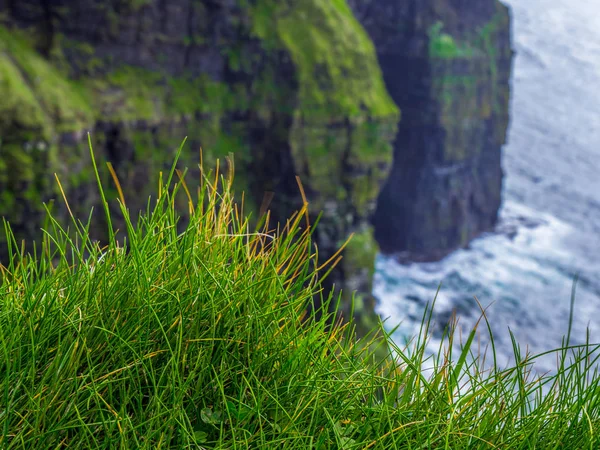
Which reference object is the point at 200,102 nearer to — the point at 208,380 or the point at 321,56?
the point at 321,56

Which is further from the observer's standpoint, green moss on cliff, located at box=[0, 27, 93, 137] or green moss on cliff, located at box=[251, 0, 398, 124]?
green moss on cliff, located at box=[251, 0, 398, 124]

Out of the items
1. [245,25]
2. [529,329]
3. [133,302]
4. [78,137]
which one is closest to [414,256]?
[529,329]

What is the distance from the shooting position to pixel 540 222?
177 feet

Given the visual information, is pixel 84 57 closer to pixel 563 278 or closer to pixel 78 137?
pixel 78 137

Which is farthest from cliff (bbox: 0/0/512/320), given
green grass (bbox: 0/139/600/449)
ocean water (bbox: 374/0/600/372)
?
green grass (bbox: 0/139/600/449)

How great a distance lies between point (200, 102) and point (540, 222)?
4079cm

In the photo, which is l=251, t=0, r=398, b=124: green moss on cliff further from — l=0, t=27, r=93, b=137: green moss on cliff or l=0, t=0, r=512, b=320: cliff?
l=0, t=27, r=93, b=137: green moss on cliff

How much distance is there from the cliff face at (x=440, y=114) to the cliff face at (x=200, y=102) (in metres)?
16.5

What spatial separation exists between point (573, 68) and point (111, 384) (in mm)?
83830

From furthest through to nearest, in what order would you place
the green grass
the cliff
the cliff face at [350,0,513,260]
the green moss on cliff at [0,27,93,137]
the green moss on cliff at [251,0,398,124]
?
1. the cliff face at [350,0,513,260]
2. the green moss on cliff at [251,0,398,124]
3. the cliff
4. the green moss on cliff at [0,27,93,137]
5. the green grass

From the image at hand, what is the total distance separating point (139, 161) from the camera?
20.1m

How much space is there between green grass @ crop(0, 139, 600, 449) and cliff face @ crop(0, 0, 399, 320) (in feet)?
49.0

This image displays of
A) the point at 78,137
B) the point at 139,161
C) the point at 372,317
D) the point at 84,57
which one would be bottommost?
the point at 372,317

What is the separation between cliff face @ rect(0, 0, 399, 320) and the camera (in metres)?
16.6
